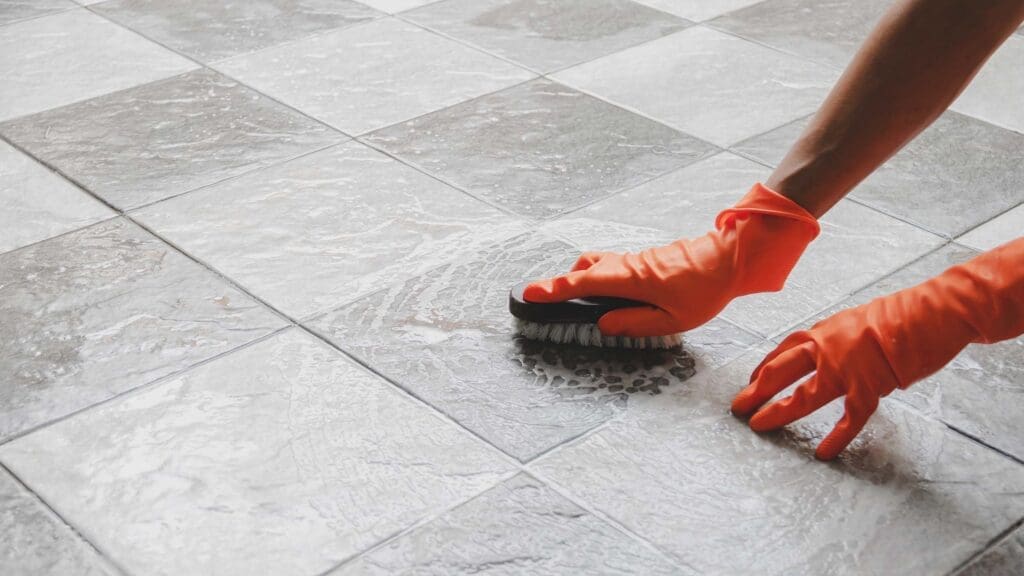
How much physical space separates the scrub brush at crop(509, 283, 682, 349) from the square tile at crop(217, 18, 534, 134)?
26.6 inches

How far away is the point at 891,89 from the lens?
56.2 inches

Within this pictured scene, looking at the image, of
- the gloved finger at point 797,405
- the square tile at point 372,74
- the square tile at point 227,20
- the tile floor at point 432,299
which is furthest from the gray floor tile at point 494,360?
the square tile at point 227,20

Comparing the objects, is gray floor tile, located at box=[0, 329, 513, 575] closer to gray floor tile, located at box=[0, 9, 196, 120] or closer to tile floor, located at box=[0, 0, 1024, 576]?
tile floor, located at box=[0, 0, 1024, 576]

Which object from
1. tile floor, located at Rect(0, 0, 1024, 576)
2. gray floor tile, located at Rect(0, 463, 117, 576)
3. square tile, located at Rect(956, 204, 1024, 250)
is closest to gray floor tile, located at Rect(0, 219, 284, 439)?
tile floor, located at Rect(0, 0, 1024, 576)

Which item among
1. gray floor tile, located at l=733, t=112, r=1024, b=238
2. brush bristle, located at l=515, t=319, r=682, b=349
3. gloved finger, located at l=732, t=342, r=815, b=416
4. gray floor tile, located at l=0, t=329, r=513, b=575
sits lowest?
gray floor tile, located at l=0, t=329, r=513, b=575

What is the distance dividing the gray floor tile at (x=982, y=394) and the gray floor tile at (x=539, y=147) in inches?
18.9

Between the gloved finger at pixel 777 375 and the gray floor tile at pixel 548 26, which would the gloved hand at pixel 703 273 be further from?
the gray floor tile at pixel 548 26

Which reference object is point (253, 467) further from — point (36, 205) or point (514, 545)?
point (36, 205)

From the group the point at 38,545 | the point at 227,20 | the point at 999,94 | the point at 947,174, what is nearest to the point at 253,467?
the point at 38,545

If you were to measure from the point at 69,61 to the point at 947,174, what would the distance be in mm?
1563

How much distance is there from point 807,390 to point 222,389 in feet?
2.17

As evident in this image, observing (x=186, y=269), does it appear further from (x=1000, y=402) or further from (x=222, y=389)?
(x=1000, y=402)

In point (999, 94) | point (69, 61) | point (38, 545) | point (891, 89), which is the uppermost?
point (891, 89)

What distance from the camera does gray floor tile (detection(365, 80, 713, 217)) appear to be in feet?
6.37
